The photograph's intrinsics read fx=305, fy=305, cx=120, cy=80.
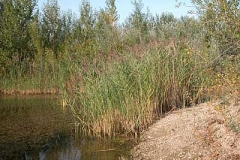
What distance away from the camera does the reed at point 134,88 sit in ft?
25.8

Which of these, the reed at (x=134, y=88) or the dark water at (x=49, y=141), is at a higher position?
the reed at (x=134, y=88)

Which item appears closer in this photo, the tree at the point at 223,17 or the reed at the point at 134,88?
the tree at the point at 223,17

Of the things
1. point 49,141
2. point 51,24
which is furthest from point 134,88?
point 51,24

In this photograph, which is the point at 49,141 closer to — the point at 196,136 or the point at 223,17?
the point at 196,136

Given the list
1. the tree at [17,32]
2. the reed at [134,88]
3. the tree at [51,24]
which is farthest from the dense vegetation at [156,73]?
the tree at [51,24]

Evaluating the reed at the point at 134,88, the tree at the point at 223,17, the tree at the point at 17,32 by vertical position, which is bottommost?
the reed at the point at 134,88

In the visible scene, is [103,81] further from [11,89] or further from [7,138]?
[11,89]

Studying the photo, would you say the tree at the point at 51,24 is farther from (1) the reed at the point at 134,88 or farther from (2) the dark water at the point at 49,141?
(1) the reed at the point at 134,88

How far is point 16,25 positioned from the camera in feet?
70.3

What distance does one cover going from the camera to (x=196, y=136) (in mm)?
6004

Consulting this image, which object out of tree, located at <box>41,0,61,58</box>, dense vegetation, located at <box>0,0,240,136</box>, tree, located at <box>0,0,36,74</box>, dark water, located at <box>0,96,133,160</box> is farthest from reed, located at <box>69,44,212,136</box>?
tree, located at <box>41,0,61,58</box>

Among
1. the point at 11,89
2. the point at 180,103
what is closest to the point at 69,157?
the point at 180,103

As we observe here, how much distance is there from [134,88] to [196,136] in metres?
2.43

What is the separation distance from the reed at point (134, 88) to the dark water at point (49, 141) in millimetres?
561
